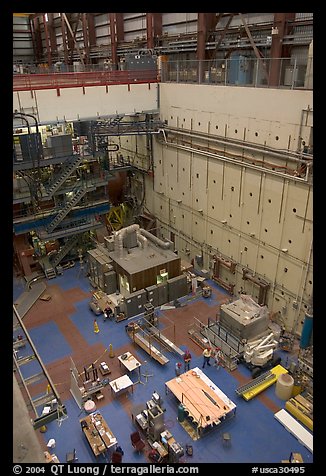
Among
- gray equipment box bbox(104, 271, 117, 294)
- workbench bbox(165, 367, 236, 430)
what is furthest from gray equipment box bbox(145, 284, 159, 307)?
workbench bbox(165, 367, 236, 430)

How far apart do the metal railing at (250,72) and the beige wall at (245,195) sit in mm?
429

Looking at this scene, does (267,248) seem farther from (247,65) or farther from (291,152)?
(247,65)

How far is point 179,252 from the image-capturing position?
23234mm

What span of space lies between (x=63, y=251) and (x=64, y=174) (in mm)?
4484

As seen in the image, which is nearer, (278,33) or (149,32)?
(278,33)

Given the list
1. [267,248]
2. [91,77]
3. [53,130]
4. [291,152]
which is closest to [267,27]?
[291,152]

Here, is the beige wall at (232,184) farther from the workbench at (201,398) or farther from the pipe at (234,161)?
the workbench at (201,398)

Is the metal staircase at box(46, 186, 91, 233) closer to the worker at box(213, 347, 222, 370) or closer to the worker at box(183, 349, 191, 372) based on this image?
the worker at box(183, 349, 191, 372)

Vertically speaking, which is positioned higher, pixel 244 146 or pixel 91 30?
pixel 91 30

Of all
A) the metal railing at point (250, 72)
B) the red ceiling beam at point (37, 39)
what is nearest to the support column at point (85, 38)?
the red ceiling beam at point (37, 39)

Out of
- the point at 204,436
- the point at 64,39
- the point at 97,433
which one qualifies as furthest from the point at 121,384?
the point at 64,39

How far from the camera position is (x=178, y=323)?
56.5ft

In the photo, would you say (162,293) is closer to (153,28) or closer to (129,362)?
(129,362)

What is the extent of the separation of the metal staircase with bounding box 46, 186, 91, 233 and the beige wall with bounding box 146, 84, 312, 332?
527cm
